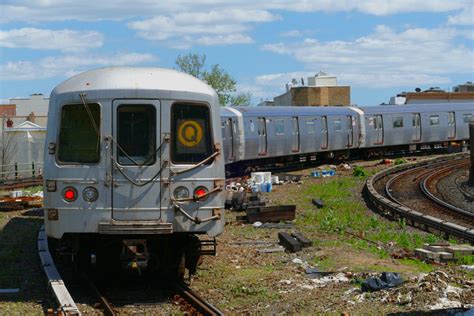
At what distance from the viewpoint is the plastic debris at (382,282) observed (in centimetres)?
984

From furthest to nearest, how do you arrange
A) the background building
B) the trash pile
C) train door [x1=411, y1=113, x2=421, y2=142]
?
1. the background building
2. train door [x1=411, y1=113, x2=421, y2=142]
3. the trash pile

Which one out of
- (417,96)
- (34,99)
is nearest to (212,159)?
(417,96)

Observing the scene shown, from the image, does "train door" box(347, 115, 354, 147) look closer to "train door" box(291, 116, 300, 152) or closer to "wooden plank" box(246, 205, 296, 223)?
"train door" box(291, 116, 300, 152)

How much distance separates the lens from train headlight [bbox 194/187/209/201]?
1064cm

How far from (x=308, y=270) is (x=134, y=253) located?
2.57m

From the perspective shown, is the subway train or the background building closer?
the subway train

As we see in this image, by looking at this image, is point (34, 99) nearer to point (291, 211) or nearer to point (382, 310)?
point (291, 211)

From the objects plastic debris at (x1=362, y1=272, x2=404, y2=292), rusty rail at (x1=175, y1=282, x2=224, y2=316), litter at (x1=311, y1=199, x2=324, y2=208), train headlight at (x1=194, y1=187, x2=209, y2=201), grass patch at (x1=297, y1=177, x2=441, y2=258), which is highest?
train headlight at (x1=194, y1=187, x2=209, y2=201)

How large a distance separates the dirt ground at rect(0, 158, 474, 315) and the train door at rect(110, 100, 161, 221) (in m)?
1.30

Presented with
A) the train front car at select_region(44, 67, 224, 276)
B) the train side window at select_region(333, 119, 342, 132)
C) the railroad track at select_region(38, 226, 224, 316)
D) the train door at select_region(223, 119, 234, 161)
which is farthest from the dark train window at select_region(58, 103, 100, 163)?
the train side window at select_region(333, 119, 342, 132)

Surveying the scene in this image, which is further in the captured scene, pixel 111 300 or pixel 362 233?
pixel 362 233

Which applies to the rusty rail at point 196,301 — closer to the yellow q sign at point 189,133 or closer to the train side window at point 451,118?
the yellow q sign at point 189,133

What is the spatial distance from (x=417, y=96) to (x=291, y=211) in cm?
6476

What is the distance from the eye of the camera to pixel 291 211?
18281mm
